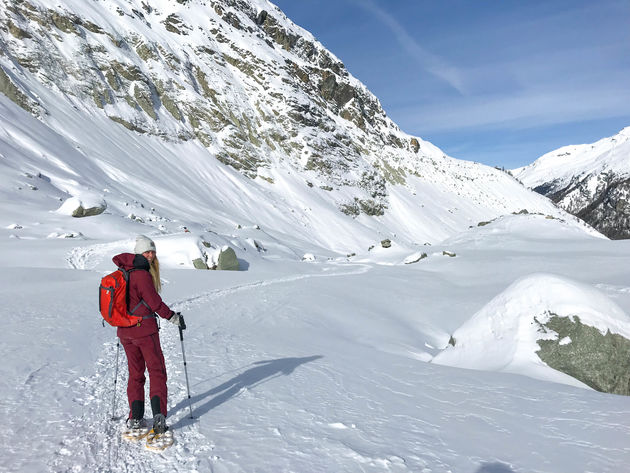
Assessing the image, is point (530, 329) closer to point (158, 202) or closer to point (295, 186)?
point (158, 202)

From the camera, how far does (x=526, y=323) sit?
8.09m

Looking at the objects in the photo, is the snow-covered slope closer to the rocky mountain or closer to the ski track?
the ski track

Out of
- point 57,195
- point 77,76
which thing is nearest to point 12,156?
point 57,195

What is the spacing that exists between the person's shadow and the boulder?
1540 cm

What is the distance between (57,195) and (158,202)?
524 inches

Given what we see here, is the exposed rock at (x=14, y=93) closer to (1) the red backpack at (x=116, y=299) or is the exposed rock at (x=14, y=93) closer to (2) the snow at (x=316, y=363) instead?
(2) the snow at (x=316, y=363)

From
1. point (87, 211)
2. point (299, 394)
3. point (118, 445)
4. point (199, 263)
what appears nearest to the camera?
point (118, 445)

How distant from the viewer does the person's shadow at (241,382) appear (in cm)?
481

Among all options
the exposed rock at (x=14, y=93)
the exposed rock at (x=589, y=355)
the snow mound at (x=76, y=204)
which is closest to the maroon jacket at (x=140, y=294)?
the exposed rock at (x=589, y=355)

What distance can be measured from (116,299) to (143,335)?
1.60 ft

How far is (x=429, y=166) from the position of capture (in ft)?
378

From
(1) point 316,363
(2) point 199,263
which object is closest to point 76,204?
(2) point 199,263

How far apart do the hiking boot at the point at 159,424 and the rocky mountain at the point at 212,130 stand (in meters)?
27.8

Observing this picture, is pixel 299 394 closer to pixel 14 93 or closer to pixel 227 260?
pixel 227 260
